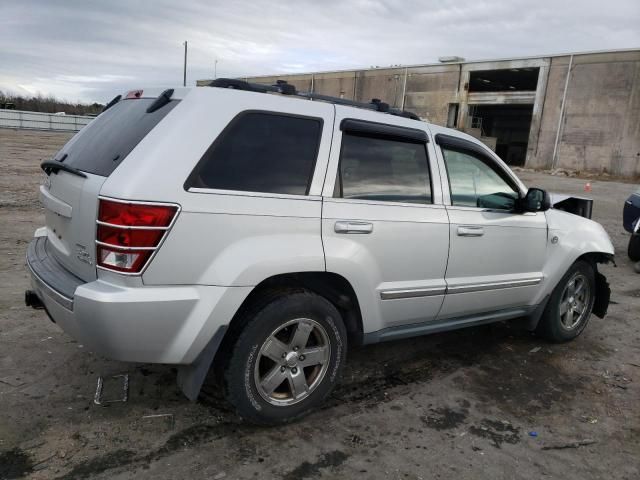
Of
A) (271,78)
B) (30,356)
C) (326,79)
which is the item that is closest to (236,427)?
(30,356)

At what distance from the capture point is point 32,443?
107 inches

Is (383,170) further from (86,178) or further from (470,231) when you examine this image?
(86,178)

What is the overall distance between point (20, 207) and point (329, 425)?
8.74 m

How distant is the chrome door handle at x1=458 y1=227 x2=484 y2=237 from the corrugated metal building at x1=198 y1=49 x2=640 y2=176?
34987mm

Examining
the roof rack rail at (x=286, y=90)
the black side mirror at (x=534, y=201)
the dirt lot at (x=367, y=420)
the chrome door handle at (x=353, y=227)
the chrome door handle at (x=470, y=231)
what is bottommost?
the dirt lot at (x=367, y=420)

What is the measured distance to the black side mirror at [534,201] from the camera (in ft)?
13.2

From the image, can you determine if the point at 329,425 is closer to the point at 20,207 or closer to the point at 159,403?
the point at 159,403

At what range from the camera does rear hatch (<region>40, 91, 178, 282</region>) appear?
2.61m

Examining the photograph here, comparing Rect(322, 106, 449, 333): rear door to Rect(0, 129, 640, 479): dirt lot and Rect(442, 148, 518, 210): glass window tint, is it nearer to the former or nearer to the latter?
Rect(442, 148, 518, 210): glass window tint

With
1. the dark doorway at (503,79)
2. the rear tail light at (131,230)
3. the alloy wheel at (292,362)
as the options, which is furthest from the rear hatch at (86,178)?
the dark doorway at (503,79)

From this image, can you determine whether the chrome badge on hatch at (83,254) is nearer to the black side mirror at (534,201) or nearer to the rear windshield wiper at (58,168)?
the rear windshield wiper at (58,168)

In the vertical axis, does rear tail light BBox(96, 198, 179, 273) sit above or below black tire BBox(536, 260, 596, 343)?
above

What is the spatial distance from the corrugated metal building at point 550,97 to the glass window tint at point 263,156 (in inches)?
1428

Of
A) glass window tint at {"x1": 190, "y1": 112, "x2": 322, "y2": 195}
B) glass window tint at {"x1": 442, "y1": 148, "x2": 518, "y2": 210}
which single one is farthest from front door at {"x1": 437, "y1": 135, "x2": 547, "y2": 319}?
glass window tint at {"x1": 190, "y1": 112, "x2": 322, "y2": 195}
